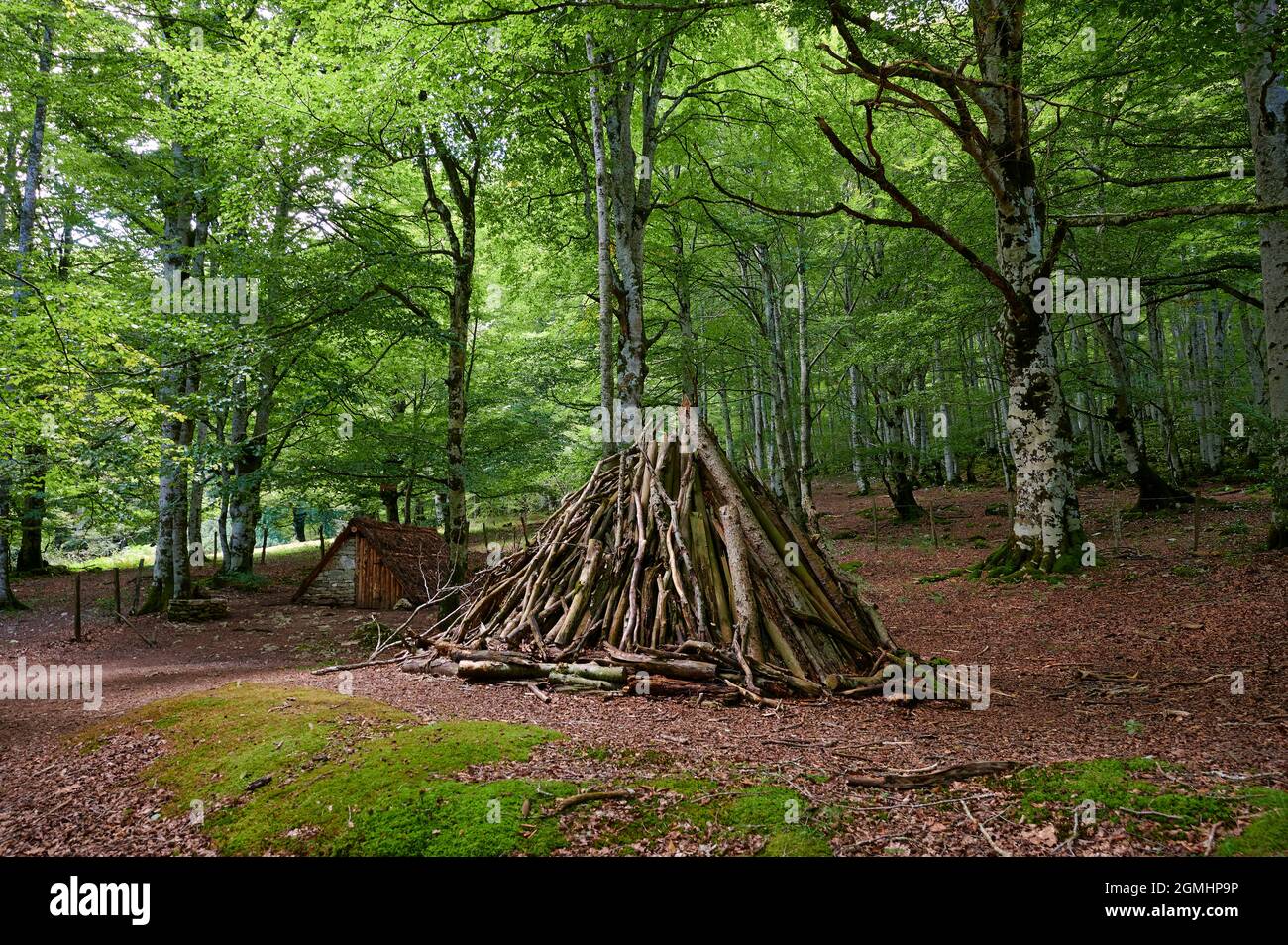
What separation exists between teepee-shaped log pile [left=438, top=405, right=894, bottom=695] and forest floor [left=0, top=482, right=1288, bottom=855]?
0.62 metres

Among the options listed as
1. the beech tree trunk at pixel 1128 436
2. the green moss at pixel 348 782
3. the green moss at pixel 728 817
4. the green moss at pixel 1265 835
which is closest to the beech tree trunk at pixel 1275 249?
the beech tree trunk at pixel 1128 436

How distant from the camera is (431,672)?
599cm

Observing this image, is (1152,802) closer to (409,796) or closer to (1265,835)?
(1265,835)

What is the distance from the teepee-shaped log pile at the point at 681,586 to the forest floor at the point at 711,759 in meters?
0.62

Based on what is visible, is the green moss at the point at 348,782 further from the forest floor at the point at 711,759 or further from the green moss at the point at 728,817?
the green moss at the point at 728,817

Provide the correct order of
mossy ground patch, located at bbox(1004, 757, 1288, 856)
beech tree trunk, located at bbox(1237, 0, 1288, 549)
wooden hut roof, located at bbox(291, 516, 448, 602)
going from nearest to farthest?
mossy ground patch, located at bbox(1004, 757, 1288, 856)
beech tree trunk, located at bbox(1237, 0, 1288, 549)
wooden hut roof, located at bbox(291, 516, 448, 602)

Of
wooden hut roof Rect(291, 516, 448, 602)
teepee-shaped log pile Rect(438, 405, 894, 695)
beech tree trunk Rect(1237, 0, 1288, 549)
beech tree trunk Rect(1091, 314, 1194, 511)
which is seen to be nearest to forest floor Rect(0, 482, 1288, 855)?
teepee-shaped log pile Rect(438, 405, 894, 695)

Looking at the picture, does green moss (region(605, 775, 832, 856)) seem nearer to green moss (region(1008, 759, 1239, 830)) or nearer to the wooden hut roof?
green moss (region(1008, 759, 1239, 830))

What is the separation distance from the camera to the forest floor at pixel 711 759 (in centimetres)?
251

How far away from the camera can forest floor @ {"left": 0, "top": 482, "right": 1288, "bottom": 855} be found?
8.25 ft

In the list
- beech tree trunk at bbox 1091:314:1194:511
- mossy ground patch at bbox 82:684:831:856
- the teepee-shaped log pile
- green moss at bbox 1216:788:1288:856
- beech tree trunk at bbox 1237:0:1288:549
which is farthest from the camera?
beech tree trunk at bbox 1091:314:1194:511
